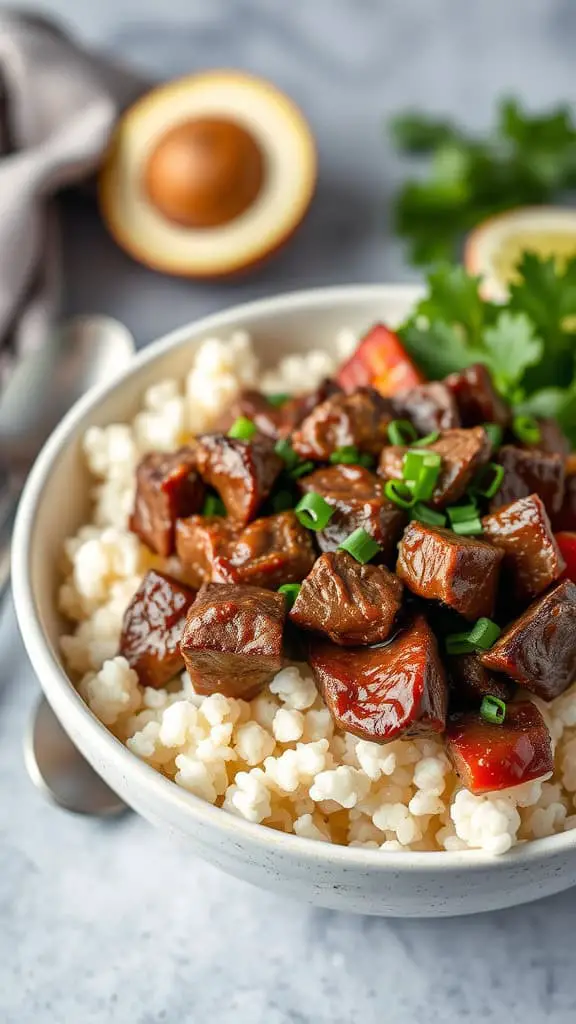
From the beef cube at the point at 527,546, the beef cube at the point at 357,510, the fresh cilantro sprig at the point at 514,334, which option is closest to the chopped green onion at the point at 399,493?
the beef cube at the point at 357,510

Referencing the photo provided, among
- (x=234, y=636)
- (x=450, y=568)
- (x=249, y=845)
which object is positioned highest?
(x=450, y=568)

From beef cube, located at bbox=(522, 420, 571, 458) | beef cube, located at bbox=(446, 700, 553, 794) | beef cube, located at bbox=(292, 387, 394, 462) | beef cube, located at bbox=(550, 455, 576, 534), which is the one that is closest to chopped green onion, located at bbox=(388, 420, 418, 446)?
beef cube, located at bbox=(292, 387, 394, 462)

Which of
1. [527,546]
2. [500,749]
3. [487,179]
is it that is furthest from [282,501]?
[487,179]

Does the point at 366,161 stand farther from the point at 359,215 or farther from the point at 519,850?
the point at 519,850

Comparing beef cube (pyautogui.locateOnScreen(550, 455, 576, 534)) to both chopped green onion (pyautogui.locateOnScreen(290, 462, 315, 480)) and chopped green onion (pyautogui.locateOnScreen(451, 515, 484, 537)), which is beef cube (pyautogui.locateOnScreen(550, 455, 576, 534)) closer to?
chopped green onion (pyautogui.locateOnScreen(451, 515, 484, 537))

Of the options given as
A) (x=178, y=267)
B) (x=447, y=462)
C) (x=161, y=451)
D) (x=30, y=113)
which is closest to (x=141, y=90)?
(x=30, y=113)

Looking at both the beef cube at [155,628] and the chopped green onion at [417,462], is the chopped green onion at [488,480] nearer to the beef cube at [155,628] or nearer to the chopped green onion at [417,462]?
the chopped green onion at [417,462]

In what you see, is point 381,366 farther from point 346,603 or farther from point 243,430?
point 346,603
